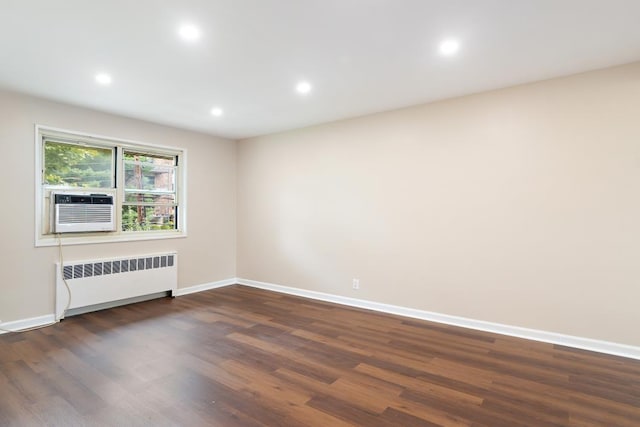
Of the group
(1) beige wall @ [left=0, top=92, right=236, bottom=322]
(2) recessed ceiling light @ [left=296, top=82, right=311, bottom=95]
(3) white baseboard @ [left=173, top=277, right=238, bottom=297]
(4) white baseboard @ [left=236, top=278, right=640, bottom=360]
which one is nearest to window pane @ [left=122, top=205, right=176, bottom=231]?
(1) beige wall @ [left=0, top=92, right=236, bottom=322]

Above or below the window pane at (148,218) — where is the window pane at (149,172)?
above

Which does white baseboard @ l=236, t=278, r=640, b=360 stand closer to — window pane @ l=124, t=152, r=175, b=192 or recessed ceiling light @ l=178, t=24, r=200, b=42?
window pane @ l=124, t=152, r=175, b=192

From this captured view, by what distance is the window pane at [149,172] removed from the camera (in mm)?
4730

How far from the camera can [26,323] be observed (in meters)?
3.67

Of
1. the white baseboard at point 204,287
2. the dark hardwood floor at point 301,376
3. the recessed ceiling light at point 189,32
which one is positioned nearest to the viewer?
the dark hardwood floor at point 301,376

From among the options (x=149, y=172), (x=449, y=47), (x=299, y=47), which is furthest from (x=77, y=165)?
(x=449, y=47)

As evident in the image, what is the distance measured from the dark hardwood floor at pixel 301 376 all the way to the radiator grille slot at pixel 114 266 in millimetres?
573

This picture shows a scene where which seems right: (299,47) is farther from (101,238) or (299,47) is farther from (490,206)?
(101,238)

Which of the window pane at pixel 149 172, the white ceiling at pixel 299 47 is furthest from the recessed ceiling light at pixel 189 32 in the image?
the window pane at pixel 149 172

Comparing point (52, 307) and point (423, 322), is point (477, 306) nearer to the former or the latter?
point (423, 322)

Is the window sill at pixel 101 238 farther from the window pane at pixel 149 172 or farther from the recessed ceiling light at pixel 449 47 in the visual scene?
the recessed ceiling light at pixel 449 47

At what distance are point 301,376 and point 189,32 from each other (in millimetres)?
2756

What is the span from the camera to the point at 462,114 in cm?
372

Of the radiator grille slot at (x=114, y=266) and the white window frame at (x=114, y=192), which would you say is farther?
the radiator grille slot at (x=114, y=266)
